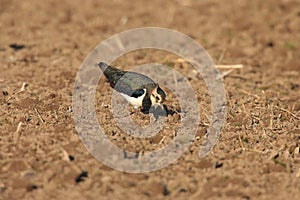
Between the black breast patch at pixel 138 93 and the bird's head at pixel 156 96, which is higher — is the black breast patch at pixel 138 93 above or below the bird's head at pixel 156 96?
above

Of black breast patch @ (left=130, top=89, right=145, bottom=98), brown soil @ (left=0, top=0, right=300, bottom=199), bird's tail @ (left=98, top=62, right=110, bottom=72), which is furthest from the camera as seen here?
bird's tail @ (left=98, top=62, right=110, bottom=72)

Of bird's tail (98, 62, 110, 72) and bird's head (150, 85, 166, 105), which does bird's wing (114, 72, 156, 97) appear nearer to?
bird's head (150, 85, 166, 105)

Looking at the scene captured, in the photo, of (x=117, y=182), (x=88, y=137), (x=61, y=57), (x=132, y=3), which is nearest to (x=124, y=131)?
(x=88, y=137)

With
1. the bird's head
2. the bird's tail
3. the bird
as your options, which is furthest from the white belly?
the bird's tail

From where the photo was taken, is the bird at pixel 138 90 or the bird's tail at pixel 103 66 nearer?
the bird at pixel 138 90

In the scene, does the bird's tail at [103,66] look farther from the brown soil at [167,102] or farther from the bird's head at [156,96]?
the bird's head at [156,96]

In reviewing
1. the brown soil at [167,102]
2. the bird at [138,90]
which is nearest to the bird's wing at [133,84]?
the bird at [138,90]

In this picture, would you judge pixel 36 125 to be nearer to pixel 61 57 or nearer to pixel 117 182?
pixel 117 182

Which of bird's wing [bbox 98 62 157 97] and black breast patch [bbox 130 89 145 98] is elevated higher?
bird's wing [bbox 98 62 157 97]
